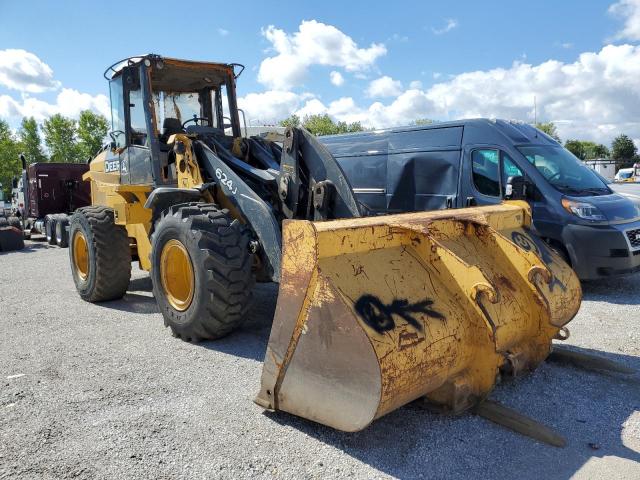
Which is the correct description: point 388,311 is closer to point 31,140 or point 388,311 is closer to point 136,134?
point 136,134

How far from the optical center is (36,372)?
4.18m

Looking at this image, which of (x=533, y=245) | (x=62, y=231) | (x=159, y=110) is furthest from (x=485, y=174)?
(x=62, y=231)

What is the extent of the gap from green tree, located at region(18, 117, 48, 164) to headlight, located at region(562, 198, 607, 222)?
173 feet

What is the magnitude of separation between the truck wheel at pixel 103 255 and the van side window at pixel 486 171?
496cm

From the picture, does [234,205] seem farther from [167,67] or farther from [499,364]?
[499,364]

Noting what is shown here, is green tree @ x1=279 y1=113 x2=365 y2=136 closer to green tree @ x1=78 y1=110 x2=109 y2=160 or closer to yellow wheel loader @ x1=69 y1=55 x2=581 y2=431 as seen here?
green tree @ x1=78 y1=110 x2=109 y2=160

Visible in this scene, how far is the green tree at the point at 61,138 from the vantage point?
4850 cm

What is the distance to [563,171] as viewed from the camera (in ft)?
24.2

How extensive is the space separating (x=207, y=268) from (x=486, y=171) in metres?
4.83

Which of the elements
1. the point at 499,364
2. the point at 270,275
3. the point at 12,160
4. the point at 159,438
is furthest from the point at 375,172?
the point at 12,160

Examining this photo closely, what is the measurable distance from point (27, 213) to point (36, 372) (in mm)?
15743

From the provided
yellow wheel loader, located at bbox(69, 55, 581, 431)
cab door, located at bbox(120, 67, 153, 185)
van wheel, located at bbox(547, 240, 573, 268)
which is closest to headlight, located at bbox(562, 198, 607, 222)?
van wheel, located at bbox(547, 240, 573, 268)

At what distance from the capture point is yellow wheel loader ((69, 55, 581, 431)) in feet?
9.40

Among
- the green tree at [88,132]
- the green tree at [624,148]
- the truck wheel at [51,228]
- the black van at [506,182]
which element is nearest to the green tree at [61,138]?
A: the green tree at [88,132]
